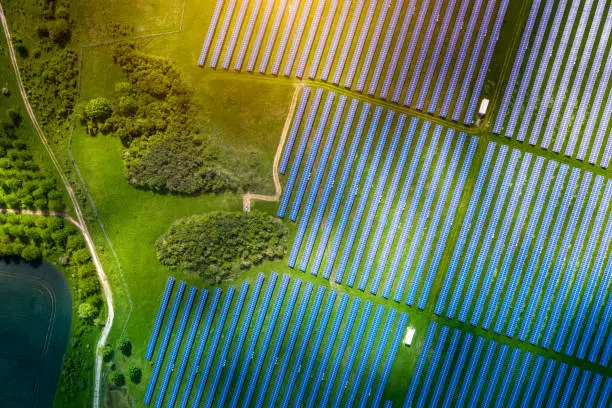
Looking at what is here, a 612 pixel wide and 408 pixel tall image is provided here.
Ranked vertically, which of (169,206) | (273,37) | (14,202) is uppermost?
(273,37)

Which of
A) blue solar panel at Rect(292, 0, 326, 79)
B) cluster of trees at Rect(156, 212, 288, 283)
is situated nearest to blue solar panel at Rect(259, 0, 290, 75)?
blue solar panel at Rect(292, 0, 326, 79)

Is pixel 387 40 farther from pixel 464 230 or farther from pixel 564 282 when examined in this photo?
pixel 564 282

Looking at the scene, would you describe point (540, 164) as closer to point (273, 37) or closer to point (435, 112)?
point (435, 112)

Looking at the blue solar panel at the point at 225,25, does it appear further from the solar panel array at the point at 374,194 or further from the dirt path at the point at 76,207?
the dirt path at the point at 76,207

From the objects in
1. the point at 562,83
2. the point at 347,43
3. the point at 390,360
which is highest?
the point at 562,83

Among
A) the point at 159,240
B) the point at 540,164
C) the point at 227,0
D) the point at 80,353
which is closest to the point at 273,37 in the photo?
the point at 227,0

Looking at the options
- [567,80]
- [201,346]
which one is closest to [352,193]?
[201,346]

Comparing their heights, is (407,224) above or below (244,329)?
above
